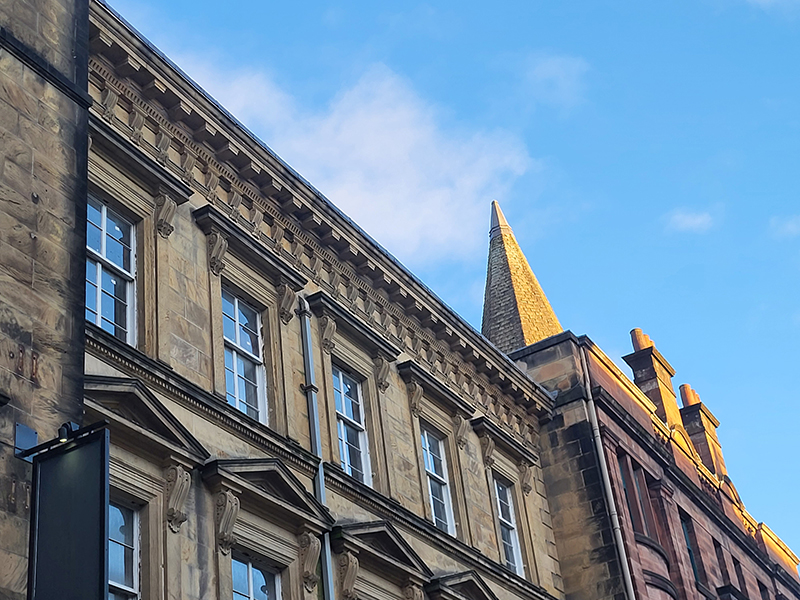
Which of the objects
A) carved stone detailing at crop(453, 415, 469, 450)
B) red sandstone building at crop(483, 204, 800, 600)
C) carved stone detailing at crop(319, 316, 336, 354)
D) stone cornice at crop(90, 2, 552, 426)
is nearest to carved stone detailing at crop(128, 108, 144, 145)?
stone cornice at crop(90, 2, 552, 426)

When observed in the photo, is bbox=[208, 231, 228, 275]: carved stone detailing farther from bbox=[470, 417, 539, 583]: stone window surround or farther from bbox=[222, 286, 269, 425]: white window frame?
bbox=[470, 417, 539, 583]: stone window surround

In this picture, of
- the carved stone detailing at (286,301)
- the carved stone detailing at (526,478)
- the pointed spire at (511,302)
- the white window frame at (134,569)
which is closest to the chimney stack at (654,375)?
the pointed spire at (511,302)

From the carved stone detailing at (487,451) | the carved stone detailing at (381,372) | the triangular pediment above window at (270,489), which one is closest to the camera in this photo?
the triangular pediment above window at (270,489)

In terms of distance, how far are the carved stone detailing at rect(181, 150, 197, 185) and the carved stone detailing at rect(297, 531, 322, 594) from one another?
5244mm

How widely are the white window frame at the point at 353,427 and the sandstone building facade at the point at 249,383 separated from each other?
6 cm

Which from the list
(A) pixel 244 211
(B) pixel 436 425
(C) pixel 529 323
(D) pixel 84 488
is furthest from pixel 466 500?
(D) pixel 84 488

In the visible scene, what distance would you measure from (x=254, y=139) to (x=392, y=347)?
4407 mm

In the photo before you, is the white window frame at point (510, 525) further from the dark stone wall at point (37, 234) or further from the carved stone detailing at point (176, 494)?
the dark stone wall at point (37, 234)

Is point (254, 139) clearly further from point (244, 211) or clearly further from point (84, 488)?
point (84, 488)

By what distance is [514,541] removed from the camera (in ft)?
74.5

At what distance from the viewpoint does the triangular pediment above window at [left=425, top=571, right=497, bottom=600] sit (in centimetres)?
1817

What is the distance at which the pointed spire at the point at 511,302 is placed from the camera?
99.8ft

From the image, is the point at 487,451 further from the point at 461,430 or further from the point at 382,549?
the point at 382,549

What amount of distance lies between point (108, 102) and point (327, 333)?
5.12 meters
